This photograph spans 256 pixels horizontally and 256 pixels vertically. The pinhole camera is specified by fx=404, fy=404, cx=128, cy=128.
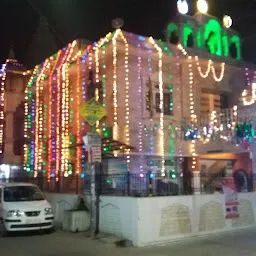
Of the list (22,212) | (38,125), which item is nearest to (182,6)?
(38,125)

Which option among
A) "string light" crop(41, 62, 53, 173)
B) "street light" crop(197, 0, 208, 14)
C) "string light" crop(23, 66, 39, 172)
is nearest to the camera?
"street light" crop(197, 0, 208, 14)

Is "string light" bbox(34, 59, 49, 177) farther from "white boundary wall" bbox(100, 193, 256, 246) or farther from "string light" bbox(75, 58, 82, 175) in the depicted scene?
"white boundary wall" bbox(100, 193, 256, 246)

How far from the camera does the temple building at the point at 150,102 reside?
632 inches

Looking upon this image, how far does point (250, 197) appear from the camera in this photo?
13.7m

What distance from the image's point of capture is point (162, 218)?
11.1m

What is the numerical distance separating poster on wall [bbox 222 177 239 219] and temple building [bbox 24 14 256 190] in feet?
5.48

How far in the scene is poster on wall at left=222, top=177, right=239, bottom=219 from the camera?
12867 millimetres

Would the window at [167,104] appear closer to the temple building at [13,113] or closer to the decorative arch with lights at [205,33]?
the decorative arch with lights at [205,33]

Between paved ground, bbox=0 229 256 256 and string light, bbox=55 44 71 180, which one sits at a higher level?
string light, bbox=55 44 71 180

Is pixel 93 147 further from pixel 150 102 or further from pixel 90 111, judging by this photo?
pixel 150 102

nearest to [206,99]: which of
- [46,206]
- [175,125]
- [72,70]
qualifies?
[175,125]

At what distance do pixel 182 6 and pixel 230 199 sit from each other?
9.94m

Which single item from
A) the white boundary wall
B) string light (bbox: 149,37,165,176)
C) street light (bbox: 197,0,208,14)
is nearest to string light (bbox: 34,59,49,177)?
string light (bbox: 149,37,165,176)

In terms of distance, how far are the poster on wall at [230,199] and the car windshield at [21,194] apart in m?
6.04
